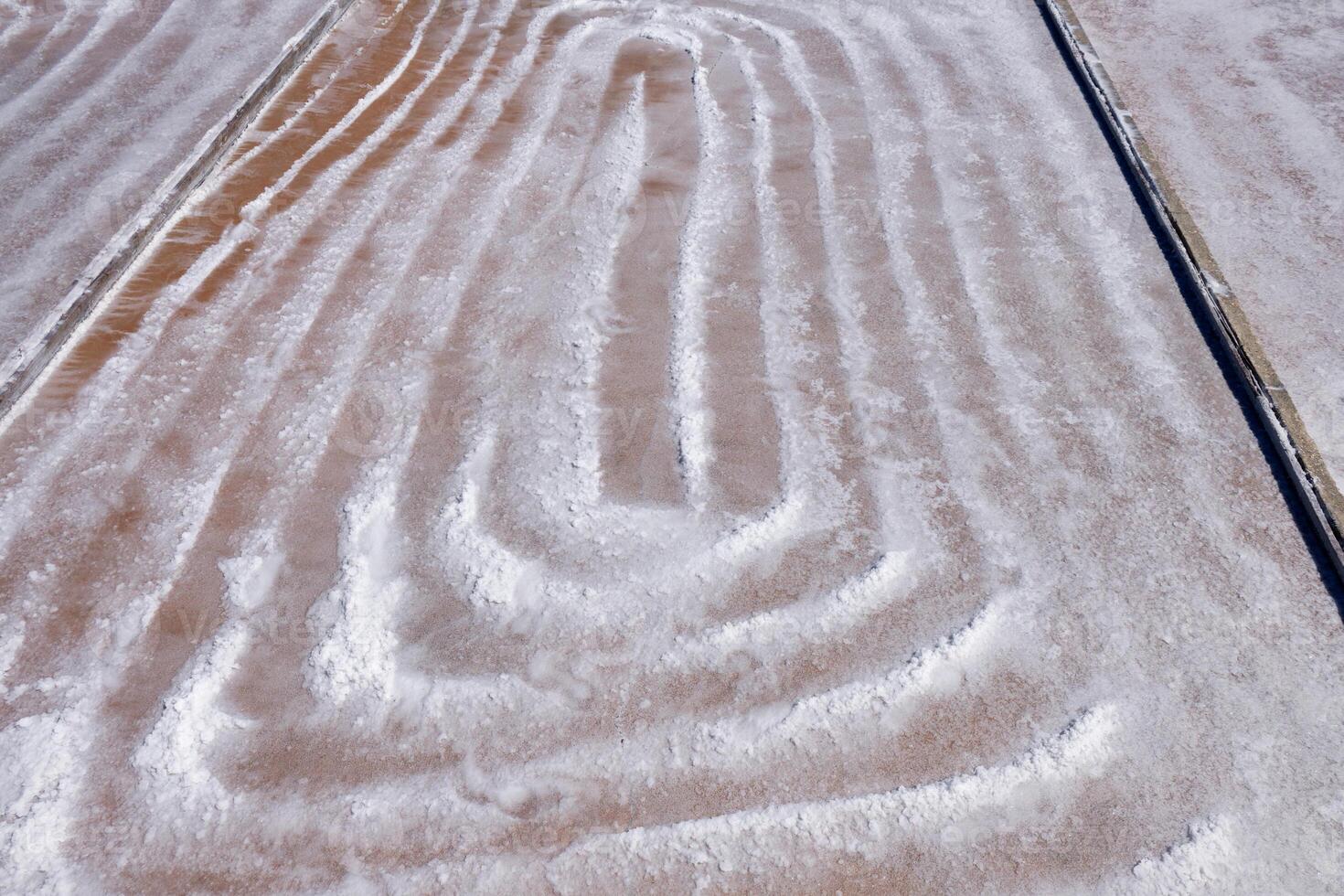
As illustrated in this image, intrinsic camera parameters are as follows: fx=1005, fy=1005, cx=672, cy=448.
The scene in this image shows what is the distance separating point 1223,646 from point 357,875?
7.03 ft

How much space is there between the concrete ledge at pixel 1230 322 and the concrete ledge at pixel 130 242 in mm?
3873

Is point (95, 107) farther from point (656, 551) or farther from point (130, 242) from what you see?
point (656, 551)

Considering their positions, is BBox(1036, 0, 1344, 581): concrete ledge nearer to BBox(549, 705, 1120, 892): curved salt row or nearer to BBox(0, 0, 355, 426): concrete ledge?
BBox(549, 705, 1120, 892): curved salt row

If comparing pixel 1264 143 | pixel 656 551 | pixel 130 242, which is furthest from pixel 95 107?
pixel 1264 143

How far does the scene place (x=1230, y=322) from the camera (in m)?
3.45

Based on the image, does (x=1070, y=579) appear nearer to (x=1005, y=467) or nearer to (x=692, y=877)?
(x=1005, y=467)

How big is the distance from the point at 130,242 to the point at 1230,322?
3925 mm

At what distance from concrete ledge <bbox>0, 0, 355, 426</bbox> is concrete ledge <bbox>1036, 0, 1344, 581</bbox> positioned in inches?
152

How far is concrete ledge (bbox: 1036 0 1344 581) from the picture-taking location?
283 centimetres

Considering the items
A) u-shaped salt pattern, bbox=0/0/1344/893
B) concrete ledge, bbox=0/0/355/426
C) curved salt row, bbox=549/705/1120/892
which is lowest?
curved salt row, bbox=549/705/1120/892

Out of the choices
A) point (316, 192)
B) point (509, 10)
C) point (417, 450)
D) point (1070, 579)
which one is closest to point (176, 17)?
point (509, 10)

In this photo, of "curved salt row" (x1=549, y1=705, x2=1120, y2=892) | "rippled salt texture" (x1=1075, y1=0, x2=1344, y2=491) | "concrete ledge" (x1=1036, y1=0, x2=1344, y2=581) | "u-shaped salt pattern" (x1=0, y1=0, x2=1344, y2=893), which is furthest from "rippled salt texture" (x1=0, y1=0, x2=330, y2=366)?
"rippled salt texture" (x1=1075, y1=0, x2=1344, y2=491)

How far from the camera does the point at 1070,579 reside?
2.70m

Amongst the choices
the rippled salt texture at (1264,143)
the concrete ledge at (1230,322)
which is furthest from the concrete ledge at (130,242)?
the rippled salt texture at (1264,143)
